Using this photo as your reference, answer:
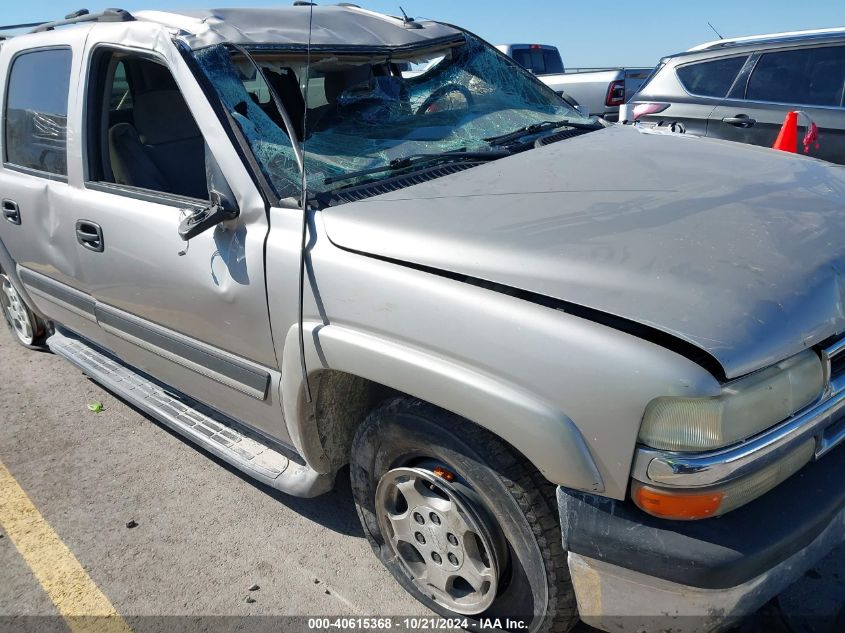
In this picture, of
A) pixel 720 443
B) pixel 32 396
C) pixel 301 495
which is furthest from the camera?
pixel 32 396

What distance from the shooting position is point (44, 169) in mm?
3410

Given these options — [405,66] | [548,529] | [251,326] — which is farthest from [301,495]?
[405,66]

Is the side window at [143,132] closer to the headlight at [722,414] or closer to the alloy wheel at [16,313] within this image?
the alloy wheel at [16,313]

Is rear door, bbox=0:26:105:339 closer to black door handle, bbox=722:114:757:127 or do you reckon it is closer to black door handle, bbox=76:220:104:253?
black door handle, bbox=76:220:104:253

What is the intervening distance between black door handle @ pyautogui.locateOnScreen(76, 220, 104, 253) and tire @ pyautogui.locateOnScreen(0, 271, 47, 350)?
1.62 m

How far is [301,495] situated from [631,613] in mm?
1271

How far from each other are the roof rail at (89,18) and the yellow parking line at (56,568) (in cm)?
218

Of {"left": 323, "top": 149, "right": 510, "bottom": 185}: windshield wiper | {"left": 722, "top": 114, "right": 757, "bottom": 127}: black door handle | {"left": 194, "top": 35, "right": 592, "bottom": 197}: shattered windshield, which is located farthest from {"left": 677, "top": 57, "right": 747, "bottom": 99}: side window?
{"left": 323, "top": 149, "right": 510, "bottom": 185}: windshield wiper

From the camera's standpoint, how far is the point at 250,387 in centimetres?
254

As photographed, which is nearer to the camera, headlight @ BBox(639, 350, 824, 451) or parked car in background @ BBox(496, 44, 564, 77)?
headlight @ BBox(639, 350, 824, 451)

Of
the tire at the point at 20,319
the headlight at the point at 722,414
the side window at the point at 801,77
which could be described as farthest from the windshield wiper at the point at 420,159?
the side window at the point at 801,77

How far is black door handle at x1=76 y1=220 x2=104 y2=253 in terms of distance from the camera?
2996 mm

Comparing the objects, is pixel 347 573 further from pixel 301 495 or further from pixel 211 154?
pixel 211 154

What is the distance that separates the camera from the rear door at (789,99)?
220 inches
